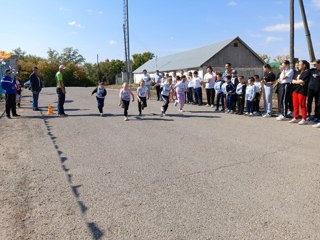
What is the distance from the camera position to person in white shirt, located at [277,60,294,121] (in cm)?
1220

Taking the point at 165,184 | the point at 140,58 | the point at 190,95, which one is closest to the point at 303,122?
the point at 165,184

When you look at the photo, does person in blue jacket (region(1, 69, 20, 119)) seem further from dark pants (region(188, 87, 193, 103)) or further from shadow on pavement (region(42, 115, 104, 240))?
dark pants (region(188, 87, 193, 103))

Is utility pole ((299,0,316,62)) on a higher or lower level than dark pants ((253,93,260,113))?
higher

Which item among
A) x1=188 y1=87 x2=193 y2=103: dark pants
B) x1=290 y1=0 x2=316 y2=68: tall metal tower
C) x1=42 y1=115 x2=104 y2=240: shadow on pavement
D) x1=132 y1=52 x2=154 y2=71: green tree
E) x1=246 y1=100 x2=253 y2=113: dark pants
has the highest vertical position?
x1=132 y1=52 x2=154 y2=71: green tree

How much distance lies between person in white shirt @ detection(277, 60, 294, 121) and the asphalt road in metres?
2.19

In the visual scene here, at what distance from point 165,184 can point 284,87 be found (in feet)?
27.7

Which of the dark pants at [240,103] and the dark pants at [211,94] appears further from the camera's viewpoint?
the dark pants at [211,94]

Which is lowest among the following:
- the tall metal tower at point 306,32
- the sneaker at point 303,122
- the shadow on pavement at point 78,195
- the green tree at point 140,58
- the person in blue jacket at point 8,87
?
the shadow on pavement at point 78,195

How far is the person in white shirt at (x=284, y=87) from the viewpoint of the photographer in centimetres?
1220

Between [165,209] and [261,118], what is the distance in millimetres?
9161

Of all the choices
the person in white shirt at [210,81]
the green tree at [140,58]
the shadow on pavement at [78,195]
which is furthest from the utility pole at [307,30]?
the green tree at [140,58]

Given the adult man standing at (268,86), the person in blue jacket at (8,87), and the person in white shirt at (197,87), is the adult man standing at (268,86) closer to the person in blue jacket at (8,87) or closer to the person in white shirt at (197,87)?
the person in white shirt at (197,87)

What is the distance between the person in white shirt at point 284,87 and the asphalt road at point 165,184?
2.19 meters

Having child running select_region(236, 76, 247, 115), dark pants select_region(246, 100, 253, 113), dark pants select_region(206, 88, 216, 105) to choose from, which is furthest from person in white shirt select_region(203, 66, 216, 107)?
dark pants select_region(246, 100, 253, 113)
